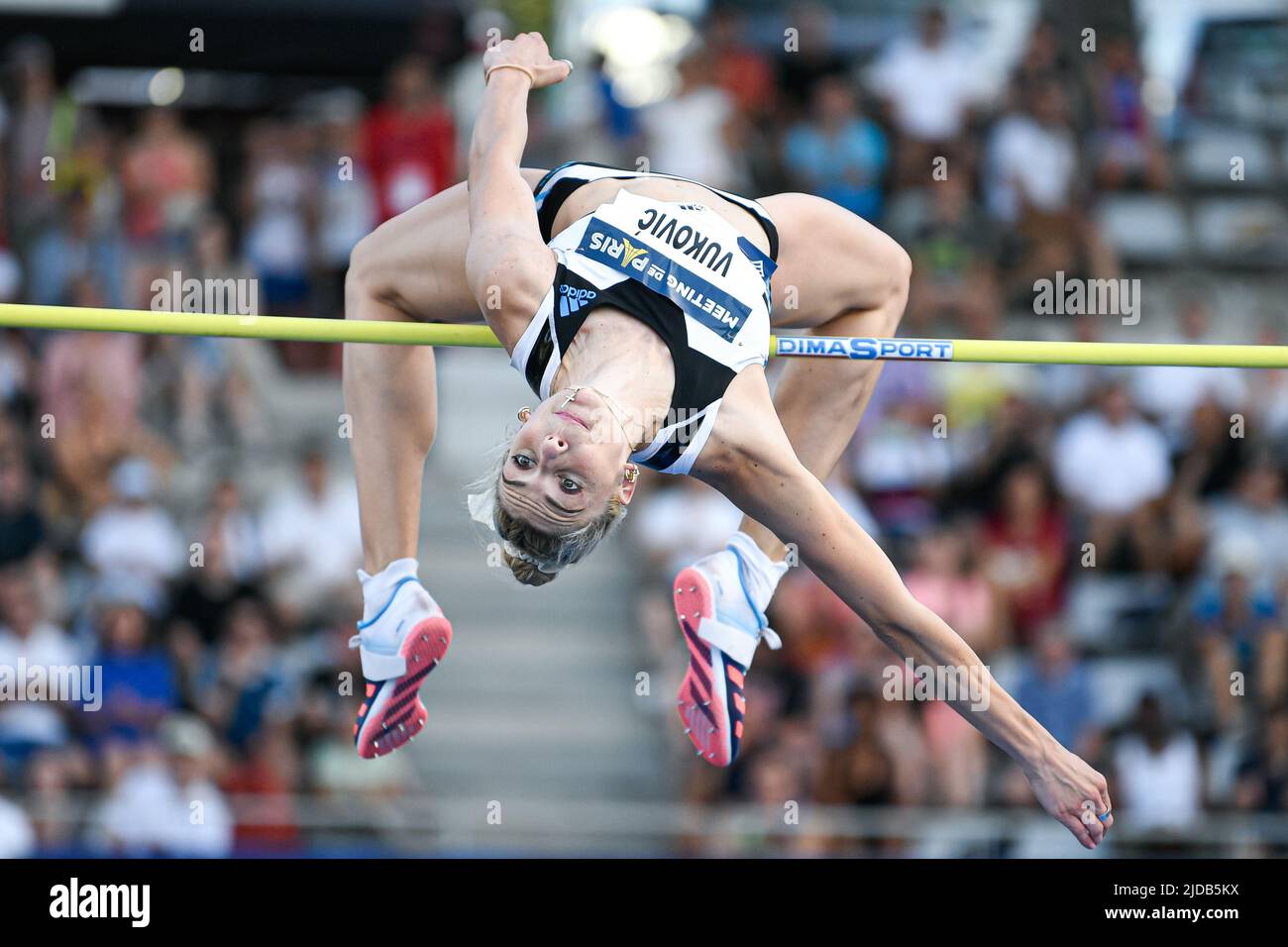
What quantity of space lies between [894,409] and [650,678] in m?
2.00

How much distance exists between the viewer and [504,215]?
5.27 meters

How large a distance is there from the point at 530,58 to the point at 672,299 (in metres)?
1.01

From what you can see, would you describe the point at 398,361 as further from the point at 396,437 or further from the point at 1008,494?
the point at 1008,494

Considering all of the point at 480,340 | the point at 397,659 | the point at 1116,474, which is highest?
the point at 1116,474

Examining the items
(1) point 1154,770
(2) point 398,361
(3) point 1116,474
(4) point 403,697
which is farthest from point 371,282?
(3) point 1116,474

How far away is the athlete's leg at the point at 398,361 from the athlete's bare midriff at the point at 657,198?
0.23 m

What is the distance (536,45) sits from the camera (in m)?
5.76

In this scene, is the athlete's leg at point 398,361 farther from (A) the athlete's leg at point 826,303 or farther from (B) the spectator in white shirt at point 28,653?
(B) the spectator in white shirt at point 28,653

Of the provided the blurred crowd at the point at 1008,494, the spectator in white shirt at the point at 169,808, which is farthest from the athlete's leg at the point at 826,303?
the spectator in white shirt at the point at 169,808

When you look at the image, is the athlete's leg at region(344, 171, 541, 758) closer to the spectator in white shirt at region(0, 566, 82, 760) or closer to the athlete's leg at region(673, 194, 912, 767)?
the athlete's leg at region(673, 194, 912, 767)

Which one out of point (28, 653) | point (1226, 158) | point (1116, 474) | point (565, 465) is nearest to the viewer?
point (565, 465)
